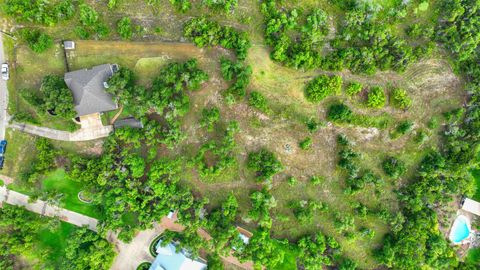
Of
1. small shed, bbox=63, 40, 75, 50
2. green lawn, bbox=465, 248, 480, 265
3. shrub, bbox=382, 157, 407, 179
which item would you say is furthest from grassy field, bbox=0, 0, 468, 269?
green lawn, bbox=465, 248, 480, 265

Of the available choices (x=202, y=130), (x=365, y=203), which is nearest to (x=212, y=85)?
(x=202, y=130)

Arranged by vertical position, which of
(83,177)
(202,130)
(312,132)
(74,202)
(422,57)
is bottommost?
(74,202)

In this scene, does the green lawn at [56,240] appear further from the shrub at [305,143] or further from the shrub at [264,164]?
the shrub at [305,143]

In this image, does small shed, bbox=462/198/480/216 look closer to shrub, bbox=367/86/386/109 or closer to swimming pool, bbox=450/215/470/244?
swimming pool, bbox=450/215/470/244

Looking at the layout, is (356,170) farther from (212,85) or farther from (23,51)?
(23,51)

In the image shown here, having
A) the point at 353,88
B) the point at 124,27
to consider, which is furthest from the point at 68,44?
the point at 353,88
